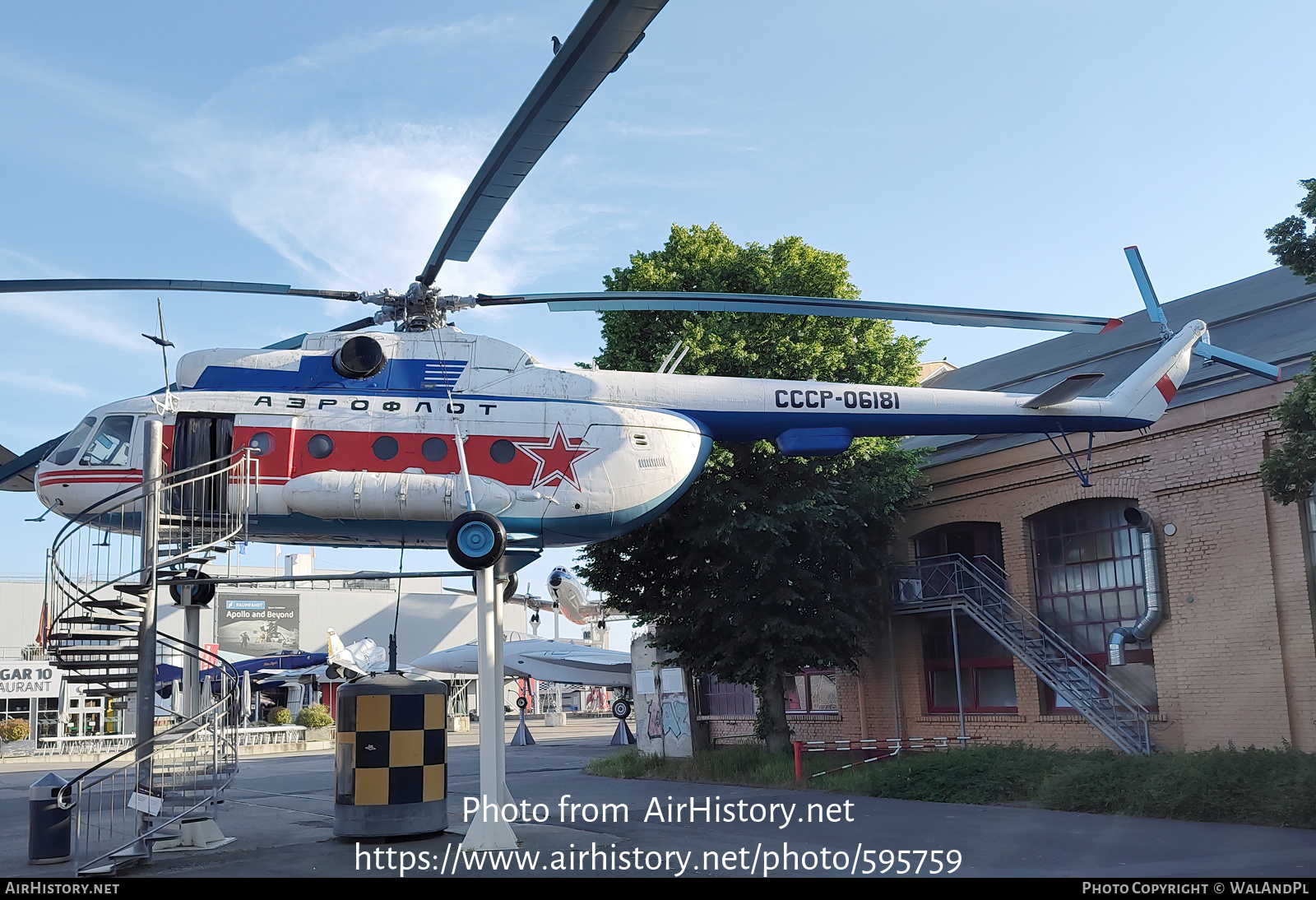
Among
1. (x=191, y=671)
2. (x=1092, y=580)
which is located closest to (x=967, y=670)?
(x=1092, y=580)

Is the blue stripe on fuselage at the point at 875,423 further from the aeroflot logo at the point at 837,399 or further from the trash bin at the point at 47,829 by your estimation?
the trash bin at the point at 47,829

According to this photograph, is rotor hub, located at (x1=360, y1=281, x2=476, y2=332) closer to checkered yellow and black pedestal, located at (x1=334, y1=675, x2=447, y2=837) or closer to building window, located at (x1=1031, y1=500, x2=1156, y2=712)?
checkered yellow and black pedestal, located at (x1=334, y1=675, x2=447, y2=837)

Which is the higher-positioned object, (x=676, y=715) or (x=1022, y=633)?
(x=1022, y=633)

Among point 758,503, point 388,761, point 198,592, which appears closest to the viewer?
point 388,761

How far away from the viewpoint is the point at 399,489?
1323cm

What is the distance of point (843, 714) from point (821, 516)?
7.60m

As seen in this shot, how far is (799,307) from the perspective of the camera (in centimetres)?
1365

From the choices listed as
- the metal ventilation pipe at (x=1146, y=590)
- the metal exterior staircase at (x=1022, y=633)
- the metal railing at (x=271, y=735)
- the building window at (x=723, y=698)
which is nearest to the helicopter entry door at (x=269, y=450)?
the metal exterior staircase at (x=1022, y=633)

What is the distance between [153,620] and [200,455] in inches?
83.4

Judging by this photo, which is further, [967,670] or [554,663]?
[554,663]

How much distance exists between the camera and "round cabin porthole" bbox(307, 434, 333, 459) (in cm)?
1339

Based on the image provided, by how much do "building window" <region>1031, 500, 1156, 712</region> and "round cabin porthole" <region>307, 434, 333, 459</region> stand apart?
15.1 metres

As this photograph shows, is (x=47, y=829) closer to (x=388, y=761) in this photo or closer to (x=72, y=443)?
(x=388, y=761)

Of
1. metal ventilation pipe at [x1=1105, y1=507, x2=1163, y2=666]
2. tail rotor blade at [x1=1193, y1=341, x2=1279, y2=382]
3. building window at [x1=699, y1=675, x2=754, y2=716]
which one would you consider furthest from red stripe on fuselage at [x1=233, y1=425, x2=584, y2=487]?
building window at [x1=699, y1=675, x2=754, y2=716]
